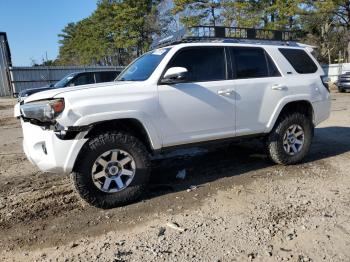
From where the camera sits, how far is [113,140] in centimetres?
454

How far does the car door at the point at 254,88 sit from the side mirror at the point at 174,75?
0.97m

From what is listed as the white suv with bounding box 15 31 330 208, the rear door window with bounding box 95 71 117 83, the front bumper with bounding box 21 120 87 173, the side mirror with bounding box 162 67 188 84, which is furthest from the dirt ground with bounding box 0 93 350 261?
the rear door window with bounding box 95 71 117 83

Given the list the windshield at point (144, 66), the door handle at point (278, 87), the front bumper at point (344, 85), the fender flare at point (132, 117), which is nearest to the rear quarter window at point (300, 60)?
the door handle at point (278, 87)

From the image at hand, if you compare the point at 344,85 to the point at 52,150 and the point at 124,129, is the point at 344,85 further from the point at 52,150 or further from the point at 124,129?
the point at 52,150

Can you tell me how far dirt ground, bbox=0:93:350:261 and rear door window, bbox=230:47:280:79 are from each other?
150 centimetres

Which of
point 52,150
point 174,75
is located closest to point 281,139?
→ point 174,75

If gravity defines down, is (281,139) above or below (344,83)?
above

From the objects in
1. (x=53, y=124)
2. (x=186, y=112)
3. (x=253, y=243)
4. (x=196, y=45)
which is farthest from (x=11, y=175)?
(x=253, y=243)

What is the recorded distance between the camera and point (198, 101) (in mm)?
5102

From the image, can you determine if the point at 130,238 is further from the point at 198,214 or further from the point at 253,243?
the point at 253,243

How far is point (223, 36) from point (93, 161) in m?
2.84

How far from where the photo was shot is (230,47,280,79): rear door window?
5.63 meters

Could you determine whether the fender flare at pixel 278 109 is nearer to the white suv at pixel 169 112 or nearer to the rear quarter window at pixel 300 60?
the white suv at pixel 169 112

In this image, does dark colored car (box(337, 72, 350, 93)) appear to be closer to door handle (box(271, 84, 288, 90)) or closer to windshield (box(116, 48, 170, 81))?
door handle (box(271, 84, 288, 90))
